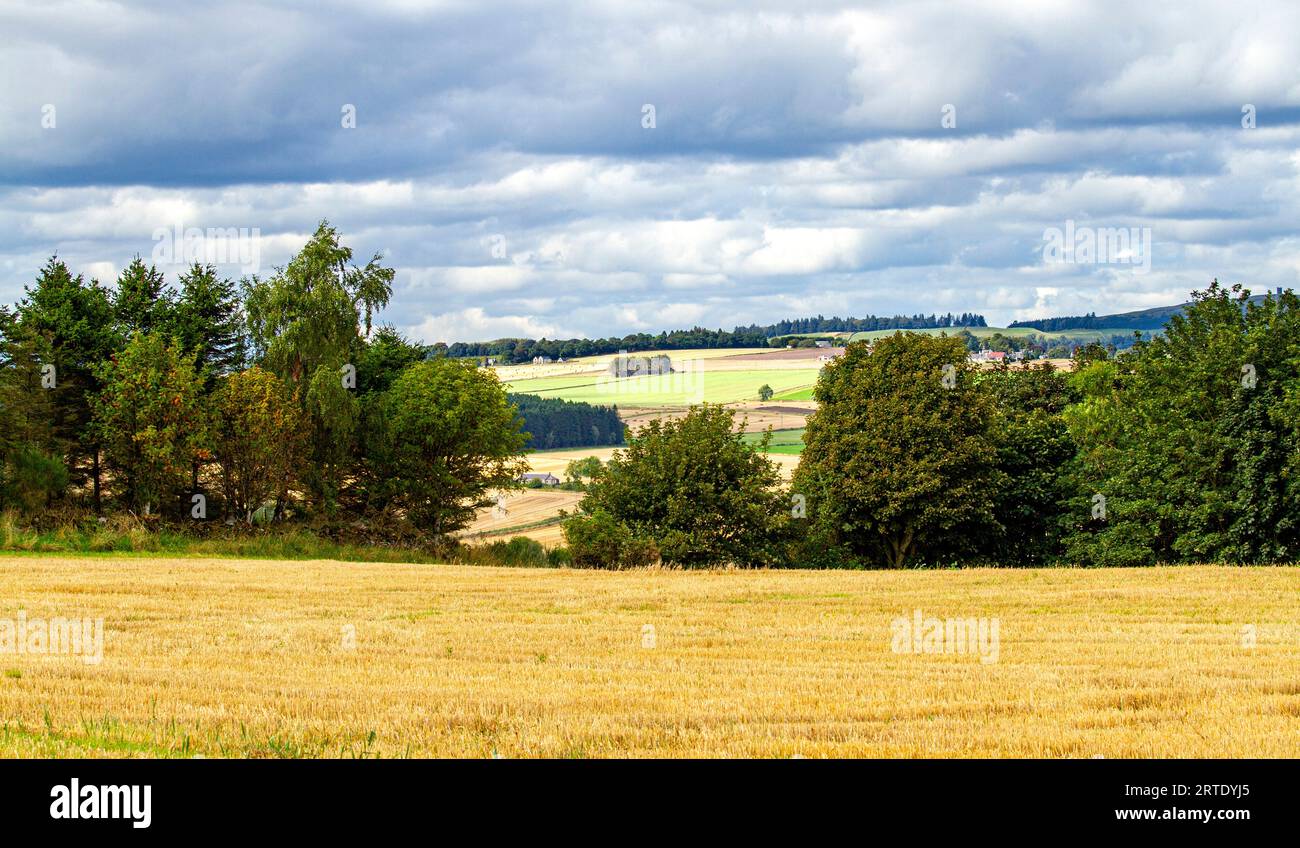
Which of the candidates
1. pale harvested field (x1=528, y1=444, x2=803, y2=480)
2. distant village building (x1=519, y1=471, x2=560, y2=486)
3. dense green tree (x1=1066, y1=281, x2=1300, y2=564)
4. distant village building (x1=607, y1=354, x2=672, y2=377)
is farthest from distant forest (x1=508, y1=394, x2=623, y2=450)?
dense green tree (x1=1066, y1=281, x2=1300, y2=564)

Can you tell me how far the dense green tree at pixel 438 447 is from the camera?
62.6 meters

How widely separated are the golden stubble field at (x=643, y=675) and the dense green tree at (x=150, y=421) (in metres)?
21.1

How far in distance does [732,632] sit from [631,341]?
148 m

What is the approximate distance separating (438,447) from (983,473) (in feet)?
92.6

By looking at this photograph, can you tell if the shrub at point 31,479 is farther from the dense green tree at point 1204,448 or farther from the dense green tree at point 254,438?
the dense green tree at point 1204,448

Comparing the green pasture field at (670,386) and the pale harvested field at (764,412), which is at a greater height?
the green pasture field at (670,386)

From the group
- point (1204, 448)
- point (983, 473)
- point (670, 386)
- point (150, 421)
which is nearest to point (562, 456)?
point (670, 386)

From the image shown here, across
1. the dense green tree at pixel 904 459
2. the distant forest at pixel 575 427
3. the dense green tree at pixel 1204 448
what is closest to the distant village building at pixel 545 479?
the distant forest at pixel 575 427

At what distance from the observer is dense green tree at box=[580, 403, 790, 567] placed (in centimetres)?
5350

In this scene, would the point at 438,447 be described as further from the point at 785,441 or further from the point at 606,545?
the point at 785,441

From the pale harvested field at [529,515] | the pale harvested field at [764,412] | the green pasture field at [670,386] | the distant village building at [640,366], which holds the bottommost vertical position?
the pale harvested field at [529,515]

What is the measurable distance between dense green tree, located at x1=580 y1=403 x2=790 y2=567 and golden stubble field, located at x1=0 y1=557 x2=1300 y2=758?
69.6 feet
